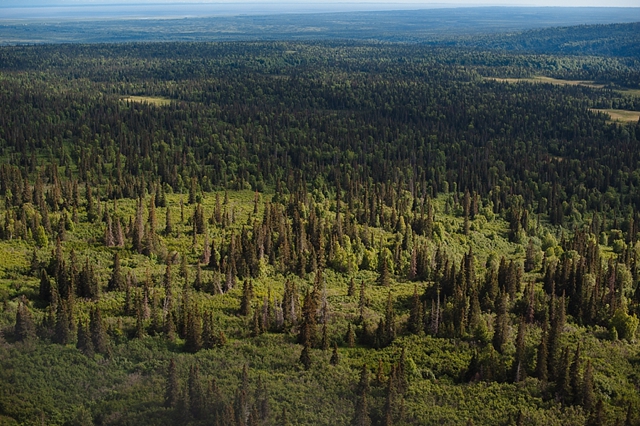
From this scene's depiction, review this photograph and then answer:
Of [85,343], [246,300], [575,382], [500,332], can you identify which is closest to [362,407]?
[575,382]

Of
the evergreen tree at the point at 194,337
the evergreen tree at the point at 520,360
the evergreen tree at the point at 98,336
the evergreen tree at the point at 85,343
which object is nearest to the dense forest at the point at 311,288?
the evergreen tree at the point at 98,336

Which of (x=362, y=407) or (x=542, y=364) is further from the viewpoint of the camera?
(x=542, y=364)

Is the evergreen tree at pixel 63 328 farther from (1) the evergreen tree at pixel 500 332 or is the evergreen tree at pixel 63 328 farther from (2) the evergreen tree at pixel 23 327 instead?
(1) the evergreen tree at pixel 500 332

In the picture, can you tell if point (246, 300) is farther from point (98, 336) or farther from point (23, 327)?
point (23, 327)

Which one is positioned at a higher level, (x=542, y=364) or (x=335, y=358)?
(x=542, y=364)

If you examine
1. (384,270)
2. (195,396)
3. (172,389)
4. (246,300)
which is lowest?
(384,270)

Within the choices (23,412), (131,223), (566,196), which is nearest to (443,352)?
(23,412)

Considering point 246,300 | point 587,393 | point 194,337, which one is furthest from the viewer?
point 246,300

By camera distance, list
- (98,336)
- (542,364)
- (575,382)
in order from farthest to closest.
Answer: (542,364)
(98,336)
(575,382)

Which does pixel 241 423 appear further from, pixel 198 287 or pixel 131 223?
pixel 131 223
